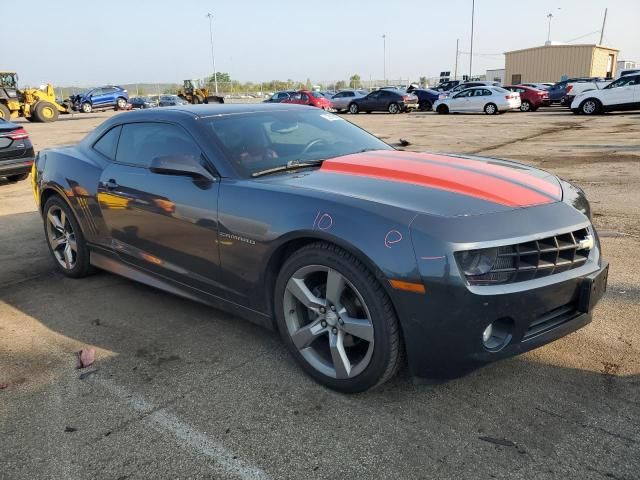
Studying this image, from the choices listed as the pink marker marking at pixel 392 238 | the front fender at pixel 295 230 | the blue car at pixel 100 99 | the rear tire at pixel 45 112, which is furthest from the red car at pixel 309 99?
the pink marker marking at pixel 392 238

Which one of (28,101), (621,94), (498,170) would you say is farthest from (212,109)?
(28,101)

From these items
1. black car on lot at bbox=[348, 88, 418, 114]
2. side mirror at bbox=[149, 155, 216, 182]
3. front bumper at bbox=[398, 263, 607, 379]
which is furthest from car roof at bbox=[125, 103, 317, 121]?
black car on lot at bbox=[348, 88, 418, 114]

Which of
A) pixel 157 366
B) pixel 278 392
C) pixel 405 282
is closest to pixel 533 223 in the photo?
pixel 405 282

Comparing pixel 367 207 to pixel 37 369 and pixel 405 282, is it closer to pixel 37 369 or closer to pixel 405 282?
pixel 405 282

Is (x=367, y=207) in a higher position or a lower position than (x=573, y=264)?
higher

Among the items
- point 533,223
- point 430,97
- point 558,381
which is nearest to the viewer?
point 533,223

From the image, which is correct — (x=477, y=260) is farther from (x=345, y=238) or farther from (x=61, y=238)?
(x=61, y=238)

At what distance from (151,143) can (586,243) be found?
290 cm

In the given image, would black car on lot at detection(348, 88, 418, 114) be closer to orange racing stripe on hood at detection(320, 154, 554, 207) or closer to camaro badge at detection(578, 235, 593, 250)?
orange racing stripe on hood at detection(320, 154, 554, 207)

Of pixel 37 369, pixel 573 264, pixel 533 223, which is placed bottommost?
pixel 37 369

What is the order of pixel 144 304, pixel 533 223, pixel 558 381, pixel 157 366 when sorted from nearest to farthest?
1. pixel 533 223
2. pixel 558 381
3. pixel 157 366
4. pixel 144 304

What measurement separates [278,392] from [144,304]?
1774 mm

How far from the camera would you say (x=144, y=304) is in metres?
4.18

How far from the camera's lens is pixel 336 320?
9.02 feet
